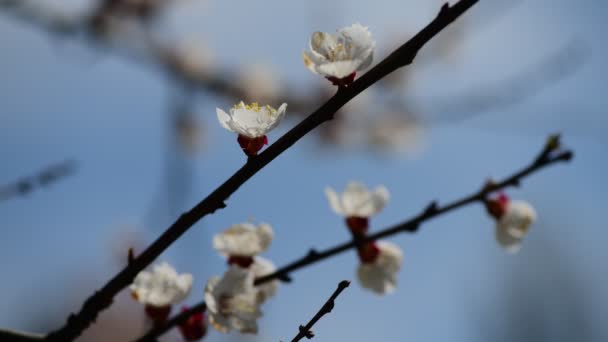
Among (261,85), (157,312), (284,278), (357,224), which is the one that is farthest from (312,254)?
(261,85)

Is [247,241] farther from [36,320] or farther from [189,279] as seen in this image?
[36,320]

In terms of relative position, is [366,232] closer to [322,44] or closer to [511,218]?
[511,218]

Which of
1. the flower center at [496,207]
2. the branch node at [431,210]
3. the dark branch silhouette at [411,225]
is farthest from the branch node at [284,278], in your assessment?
the flower center at [496,207]

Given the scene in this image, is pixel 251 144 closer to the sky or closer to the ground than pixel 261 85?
closer to the ground

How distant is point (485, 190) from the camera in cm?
119

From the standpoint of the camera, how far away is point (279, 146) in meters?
0.68

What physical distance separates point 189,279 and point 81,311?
0.29 m

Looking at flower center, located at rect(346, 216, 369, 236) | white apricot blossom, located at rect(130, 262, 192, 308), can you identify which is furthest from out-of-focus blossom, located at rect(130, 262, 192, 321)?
flower center, located at rect(346, 216, 369, 236)

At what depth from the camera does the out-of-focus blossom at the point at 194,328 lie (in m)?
1.00

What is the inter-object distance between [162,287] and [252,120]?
16.8 inches

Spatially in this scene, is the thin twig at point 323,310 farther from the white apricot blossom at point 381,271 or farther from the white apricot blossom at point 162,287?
the white apricot blossom at point 381,271

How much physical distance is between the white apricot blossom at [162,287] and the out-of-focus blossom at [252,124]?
0.36 metres

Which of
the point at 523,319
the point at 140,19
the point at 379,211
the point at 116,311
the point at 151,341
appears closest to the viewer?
the point at 151,341

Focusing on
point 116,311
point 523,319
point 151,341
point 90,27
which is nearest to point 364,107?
point 90,27
